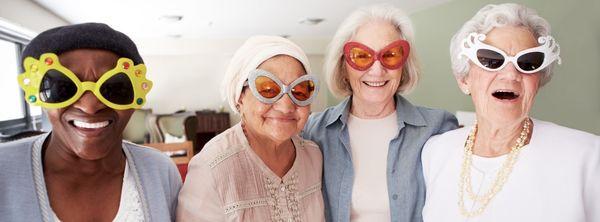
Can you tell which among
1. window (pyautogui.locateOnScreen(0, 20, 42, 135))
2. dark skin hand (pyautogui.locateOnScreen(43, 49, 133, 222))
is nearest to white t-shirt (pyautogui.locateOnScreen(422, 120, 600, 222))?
dark skin hand (pyautogui.locateOnScreen(43, 49, 133, 222))

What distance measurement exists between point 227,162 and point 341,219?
524 millimetres

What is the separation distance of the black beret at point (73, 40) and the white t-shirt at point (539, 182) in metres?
1.12

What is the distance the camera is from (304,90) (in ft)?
4.11

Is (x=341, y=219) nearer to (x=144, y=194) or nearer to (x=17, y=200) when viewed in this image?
(x=144, y=194)

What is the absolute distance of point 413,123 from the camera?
1.56 m

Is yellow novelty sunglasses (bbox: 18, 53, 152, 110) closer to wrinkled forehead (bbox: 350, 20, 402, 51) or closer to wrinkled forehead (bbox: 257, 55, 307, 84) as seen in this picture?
wrinkled forehead (bbox: 257, 55, 307, 84)

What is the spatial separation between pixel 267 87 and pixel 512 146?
81 cm

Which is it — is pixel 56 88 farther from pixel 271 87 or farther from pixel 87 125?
pixel 271 87

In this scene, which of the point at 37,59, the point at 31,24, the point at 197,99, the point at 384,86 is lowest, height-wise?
the point at 197,99

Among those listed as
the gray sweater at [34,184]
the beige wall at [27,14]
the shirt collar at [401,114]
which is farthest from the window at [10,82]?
the shirt collar at [401,114]

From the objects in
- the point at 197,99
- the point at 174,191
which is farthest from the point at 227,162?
the point at 197,99

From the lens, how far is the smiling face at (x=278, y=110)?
1225mm

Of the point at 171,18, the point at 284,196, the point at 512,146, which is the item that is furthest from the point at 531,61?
the point at 171,18

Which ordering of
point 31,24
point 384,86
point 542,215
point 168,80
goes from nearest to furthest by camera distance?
point 542,215, point 384,86, point 31,24, point 168,80
